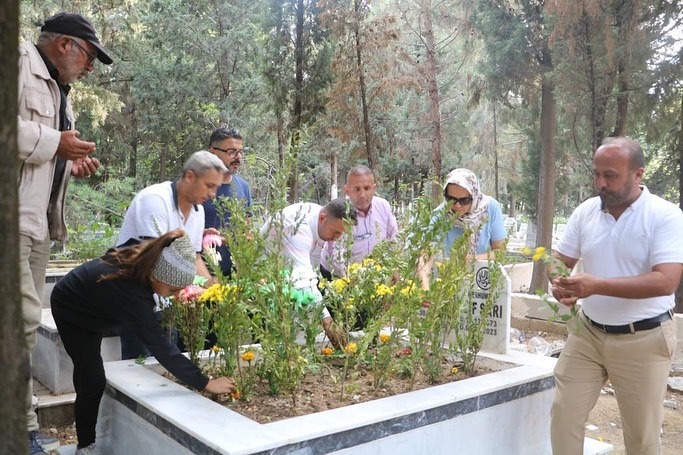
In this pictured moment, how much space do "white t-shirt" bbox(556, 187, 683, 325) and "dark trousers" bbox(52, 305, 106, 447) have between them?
2.29 metres

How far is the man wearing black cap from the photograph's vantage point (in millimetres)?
2526

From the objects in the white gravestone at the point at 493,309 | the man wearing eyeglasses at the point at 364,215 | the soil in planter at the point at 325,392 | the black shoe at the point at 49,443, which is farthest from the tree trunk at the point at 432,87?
the black shoe at the point at 49,443

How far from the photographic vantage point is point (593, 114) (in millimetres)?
9164

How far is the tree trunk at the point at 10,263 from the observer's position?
87cm

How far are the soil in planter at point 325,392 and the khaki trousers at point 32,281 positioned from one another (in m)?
0.69

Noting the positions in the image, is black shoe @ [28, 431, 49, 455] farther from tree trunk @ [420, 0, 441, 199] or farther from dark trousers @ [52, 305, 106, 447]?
tree trunk @ [420, 0, 441, 199]

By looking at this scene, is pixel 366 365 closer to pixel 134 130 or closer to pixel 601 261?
pixel 601 261

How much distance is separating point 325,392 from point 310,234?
1053 millimetres

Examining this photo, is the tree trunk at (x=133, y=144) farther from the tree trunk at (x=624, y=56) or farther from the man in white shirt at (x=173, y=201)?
Answer: the man in white shirt at (x=173, y=201)

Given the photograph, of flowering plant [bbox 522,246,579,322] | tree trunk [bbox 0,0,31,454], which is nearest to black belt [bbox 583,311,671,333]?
flowering plant [bbox 522,246,579,322]

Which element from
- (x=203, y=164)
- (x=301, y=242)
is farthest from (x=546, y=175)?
(x=203, y=164)

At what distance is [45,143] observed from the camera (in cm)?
253

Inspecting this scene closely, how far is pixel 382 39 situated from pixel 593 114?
5.17m

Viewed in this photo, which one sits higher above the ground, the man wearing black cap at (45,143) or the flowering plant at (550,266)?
the man wearing black cap at (45,143)
